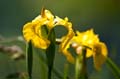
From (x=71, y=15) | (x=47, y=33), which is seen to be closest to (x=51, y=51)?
(x=47, y=33)

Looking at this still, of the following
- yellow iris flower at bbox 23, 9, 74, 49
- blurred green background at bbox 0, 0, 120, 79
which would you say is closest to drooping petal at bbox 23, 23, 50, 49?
yellow iris flower at bbox 23, 9, 74, 49

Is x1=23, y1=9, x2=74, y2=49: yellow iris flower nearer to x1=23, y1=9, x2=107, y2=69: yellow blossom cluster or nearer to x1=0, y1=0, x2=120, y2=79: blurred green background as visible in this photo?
x1=23, y1=9, x2=107, y2=69: yellow blossom cluster

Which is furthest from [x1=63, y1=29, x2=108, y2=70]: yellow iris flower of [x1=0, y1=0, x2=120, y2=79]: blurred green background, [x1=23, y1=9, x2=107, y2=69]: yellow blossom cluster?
[x1=0, y1=0, x2=120, y2=79]: blurred green background

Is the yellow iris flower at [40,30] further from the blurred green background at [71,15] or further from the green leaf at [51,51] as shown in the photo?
the blurred green background at [71,15]

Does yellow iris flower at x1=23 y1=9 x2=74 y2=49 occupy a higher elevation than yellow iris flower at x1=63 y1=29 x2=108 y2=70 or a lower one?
higher

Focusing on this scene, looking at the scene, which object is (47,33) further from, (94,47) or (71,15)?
(71,15)

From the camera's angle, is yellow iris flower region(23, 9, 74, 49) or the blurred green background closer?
yellow iris flower region(23, 9, 74, 49)

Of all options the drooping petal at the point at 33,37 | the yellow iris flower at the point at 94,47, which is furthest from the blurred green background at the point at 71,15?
the drooping petal at the point at 33,37

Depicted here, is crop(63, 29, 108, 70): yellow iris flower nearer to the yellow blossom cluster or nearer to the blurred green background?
the yellow blossom cluster

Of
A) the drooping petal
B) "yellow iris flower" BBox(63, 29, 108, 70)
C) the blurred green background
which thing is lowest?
"yellow iris flower" BBox(63, 29, 108, 70)

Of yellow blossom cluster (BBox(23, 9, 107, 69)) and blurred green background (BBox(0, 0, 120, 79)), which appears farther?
blurred green background (BBox(0, 0, 120, 79))

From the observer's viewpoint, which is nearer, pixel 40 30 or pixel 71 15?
pixel 40 30

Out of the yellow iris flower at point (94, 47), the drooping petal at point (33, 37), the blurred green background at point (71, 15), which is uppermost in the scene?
the blurred green background at point (71, 15)

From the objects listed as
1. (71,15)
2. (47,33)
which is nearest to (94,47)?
(47,33)
